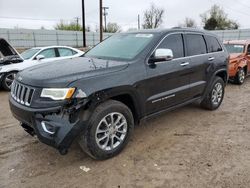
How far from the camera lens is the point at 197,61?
4625 mm

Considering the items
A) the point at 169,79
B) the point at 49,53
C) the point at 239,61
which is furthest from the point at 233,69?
the point at 49,53

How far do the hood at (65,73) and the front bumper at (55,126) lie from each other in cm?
33

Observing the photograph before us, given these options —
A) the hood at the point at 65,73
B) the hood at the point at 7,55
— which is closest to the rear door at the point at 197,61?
the hood at the point at 65,73

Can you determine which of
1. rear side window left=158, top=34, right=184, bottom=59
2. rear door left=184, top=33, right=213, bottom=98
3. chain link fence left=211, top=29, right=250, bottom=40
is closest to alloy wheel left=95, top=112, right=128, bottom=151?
rear side window left=158, top=34, right=184, bottom=59

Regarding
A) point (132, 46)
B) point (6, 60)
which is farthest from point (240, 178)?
point (6, 60)

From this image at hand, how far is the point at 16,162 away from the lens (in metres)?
3.31

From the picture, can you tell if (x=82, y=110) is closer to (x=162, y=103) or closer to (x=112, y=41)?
(x=162, y=103)

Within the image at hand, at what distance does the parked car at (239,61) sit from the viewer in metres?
8.38

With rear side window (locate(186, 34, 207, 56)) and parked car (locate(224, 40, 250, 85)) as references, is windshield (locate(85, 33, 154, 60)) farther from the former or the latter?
parked car (locate(224, 40, 250, 85))

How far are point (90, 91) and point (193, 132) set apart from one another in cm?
228

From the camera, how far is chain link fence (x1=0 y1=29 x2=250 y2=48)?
32194mm

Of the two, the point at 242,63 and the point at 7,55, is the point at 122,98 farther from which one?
the point at 242,63

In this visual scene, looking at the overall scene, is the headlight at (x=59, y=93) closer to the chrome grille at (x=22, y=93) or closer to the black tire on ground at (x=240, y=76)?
the chrome grille at (x=22, y=93)

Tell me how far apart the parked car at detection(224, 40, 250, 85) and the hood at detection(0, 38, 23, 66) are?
7.25 meters
